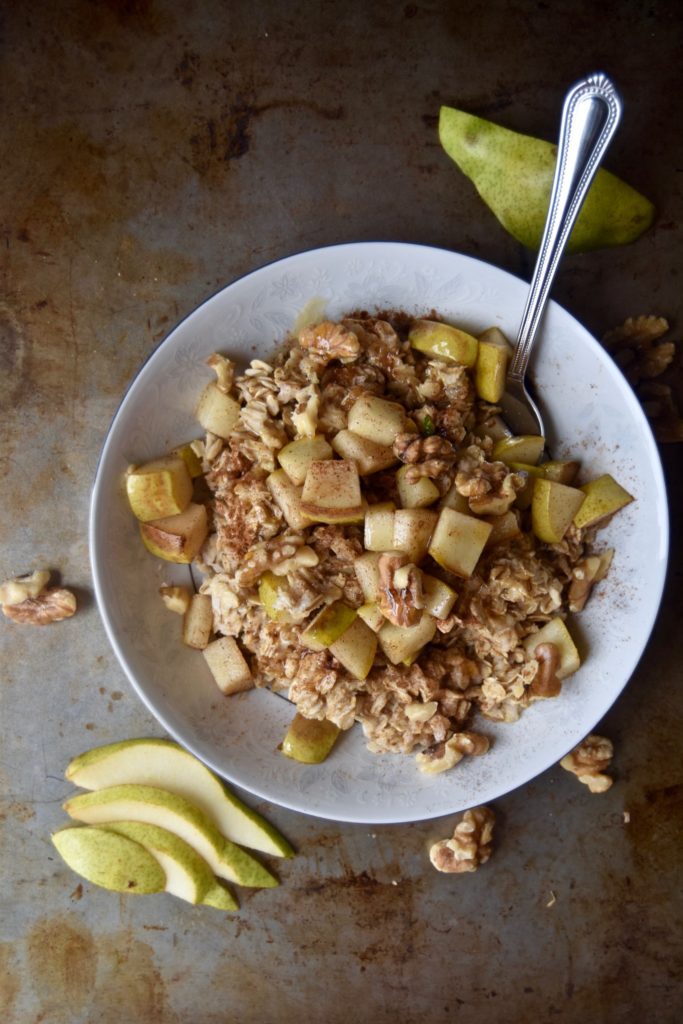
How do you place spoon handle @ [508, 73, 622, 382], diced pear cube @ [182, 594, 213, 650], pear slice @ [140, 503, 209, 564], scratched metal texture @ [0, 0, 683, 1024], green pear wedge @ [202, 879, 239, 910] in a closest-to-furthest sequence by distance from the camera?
spoon handle @ [508, 73, 622, 382] → pear slice @ [140, 503, 209, 564] → diced pear cube @ [182, 594, 213, 650] → scratched metal texture @ [0, 0, 683, 1024] → green pear wedge @ [202, 879, 239, 910]

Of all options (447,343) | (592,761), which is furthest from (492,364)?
(592,761)

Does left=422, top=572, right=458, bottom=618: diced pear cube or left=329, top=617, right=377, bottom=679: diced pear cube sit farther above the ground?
left=422, top=572, right=458, bottom=618: diced pear cube

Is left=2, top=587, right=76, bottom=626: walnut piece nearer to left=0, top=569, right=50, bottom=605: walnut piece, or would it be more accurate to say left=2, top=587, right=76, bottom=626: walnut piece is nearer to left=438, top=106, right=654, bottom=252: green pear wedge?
left=0, top=569, right=50, bottom=605: walnut piece

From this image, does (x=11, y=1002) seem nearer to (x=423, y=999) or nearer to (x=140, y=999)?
(x=140, y=999)

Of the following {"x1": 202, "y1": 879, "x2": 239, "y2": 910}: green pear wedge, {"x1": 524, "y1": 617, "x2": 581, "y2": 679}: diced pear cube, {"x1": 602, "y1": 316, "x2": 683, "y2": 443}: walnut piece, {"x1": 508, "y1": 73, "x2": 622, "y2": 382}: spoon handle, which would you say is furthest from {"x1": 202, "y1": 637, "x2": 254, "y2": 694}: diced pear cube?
{"x1": 602, "y1": 316, "x2": 683, "y2": 443}: walnut piece

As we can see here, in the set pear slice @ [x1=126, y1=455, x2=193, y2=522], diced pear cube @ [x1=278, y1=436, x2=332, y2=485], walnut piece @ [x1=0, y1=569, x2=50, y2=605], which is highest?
diced pear cube @ [x1=278, y1=436, x2=332, y2=485]

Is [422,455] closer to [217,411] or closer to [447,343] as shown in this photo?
[447,343]
